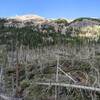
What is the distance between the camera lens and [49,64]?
42.4 ft

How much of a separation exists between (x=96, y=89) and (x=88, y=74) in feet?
7.03

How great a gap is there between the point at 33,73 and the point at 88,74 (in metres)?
2.22

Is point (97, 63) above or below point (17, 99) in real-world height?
above

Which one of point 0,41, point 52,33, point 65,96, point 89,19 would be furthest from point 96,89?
point 89,19

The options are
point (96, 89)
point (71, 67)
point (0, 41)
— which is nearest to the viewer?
point (96, 89)

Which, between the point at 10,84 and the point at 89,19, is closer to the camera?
the point at 10,84

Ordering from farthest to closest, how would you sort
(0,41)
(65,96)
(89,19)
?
(89,19) < (0,41) < (65,96)

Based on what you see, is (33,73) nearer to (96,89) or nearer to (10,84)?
(10,84)

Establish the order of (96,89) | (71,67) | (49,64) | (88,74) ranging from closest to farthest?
(96,89) → (88,74) → (71,67) → (49,64)

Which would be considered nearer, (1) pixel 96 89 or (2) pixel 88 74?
(1) pixel 96 89

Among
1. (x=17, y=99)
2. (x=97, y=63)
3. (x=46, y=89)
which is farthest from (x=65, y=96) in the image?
(x=97, y=63)

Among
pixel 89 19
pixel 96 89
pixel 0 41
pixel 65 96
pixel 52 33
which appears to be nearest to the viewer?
pixel 96 89

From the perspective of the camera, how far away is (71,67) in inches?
467

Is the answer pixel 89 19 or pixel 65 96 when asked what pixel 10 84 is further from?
pixel 89 19
